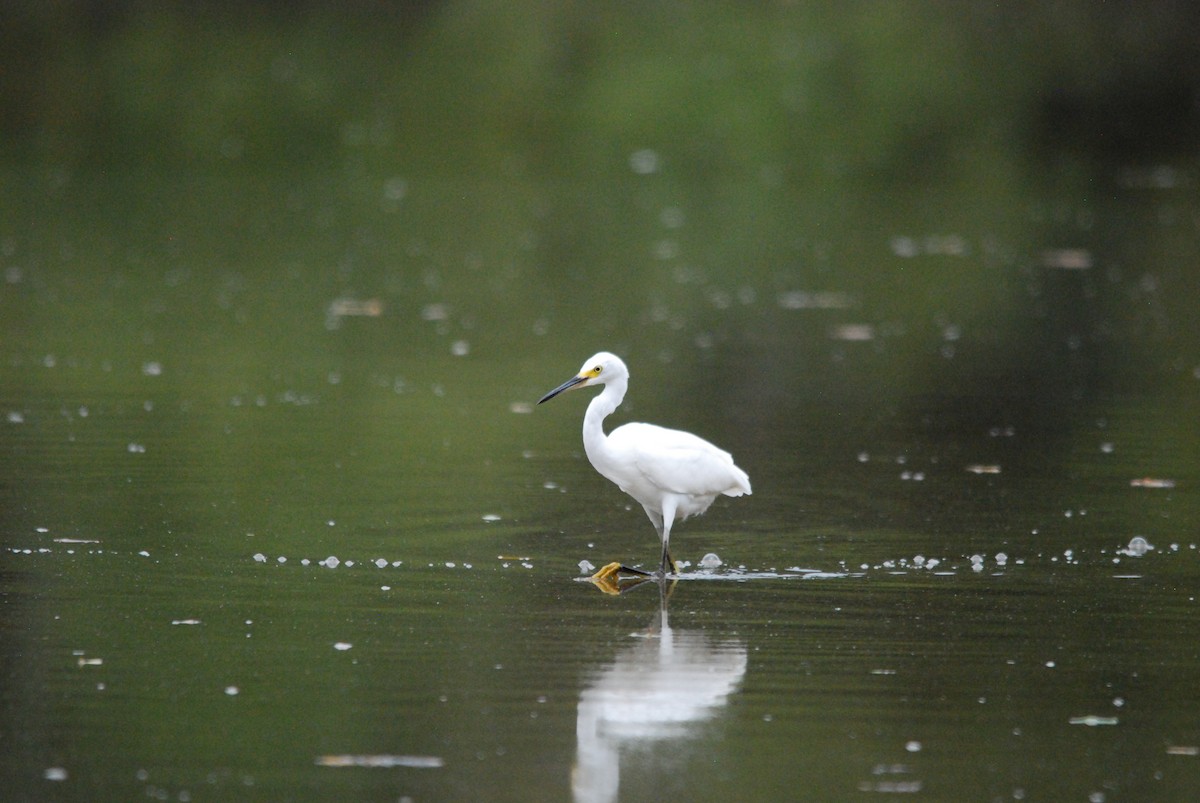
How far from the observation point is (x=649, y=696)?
6.97 meters

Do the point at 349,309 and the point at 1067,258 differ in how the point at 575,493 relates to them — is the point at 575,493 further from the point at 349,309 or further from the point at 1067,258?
the point at 1067,258

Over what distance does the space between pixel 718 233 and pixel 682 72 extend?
1185cm

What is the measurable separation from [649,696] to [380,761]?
120cm

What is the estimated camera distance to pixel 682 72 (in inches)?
1455

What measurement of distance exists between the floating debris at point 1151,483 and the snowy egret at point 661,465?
10.1 feet

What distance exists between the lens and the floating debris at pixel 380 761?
20.1ft

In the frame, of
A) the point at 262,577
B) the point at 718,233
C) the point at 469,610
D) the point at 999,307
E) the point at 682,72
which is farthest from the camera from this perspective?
the point at 682,72

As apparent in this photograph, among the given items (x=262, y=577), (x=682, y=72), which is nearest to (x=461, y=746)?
(x=262, y=577)

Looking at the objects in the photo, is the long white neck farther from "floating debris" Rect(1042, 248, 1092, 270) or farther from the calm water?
"floating debris" Rect(1042, 248, 1092, 270)

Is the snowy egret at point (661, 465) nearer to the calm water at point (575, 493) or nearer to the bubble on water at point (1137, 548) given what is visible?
the calm water at point (575, 493)

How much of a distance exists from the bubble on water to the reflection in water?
277 centimetres

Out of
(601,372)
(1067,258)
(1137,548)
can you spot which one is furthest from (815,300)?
(601,372)

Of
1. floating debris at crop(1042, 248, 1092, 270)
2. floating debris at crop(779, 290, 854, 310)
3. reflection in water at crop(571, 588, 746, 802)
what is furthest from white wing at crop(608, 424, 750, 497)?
floating debris at crop(1042, 248, 1092, 270)

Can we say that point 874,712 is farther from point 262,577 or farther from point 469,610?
point 262,577
